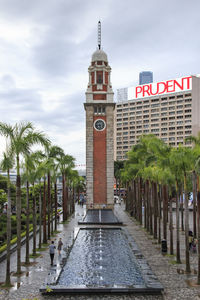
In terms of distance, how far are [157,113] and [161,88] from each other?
28.8 feet

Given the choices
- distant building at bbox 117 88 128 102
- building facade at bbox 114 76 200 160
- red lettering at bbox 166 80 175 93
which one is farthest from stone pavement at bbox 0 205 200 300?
distant building at bbox 117 88 128 102

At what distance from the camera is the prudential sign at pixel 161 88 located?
111312 millimetres

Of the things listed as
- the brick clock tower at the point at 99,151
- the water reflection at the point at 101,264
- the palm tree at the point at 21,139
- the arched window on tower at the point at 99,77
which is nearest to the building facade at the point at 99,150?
the brick clock tower at the point at 99,151

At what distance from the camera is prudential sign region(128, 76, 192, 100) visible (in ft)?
365

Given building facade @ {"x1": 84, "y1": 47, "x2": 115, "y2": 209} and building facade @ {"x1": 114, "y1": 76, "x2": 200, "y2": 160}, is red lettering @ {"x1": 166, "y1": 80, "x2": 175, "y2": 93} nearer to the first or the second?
building facade @ {"x1": 114, "y1": 76, "x2": 200, "y2": 160}

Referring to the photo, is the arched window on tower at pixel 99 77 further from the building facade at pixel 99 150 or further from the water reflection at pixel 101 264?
the water reflection at pixel 101 264

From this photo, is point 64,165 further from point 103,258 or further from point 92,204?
point 103,258

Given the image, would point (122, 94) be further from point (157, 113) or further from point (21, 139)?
point (21, 139)

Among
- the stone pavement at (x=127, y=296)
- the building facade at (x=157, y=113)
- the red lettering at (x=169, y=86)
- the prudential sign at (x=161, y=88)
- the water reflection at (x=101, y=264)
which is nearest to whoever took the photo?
the stone pavement at (x=127, y=296)

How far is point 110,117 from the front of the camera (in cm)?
5941

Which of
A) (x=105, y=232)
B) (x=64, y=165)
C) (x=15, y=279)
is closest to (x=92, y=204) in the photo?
(x=64, y=165)

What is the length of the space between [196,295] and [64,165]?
95.7ft

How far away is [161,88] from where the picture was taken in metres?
117

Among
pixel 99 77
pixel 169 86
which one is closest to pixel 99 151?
pixel 99 77
